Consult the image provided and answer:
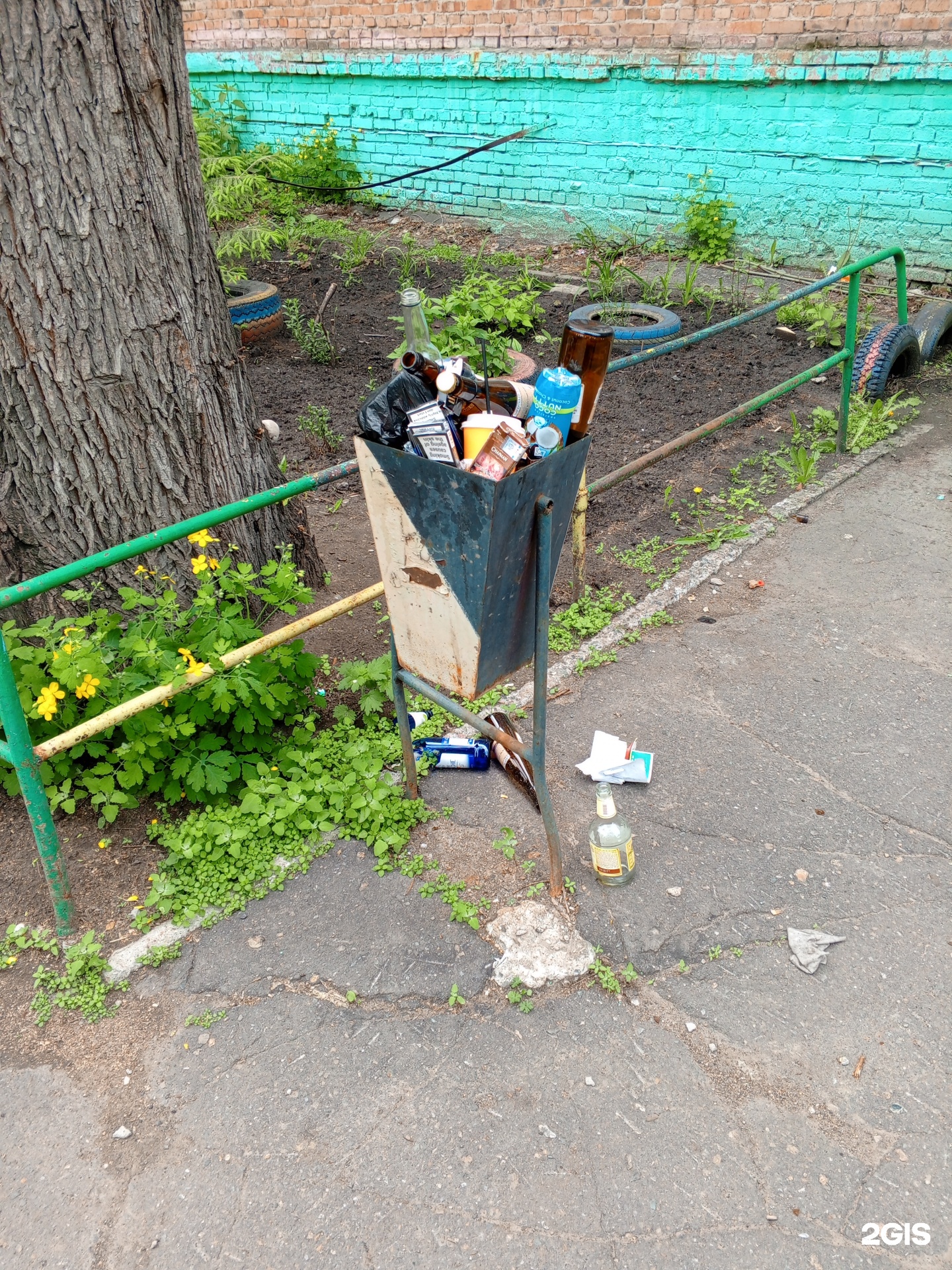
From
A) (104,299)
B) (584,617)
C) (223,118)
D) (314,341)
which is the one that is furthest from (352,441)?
(223,118)

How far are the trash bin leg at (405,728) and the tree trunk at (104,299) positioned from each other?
0.95 metres

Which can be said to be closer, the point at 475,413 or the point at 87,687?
the point at 475,413

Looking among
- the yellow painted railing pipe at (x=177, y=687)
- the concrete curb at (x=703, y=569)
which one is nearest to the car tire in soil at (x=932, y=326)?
the concrete curb at (x=703, y=569)

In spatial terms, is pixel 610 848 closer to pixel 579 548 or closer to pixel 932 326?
pixel 579 548

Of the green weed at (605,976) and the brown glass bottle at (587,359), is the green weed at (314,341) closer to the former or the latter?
the brown glass bottle at (587,359)

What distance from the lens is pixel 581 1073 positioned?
86.9 inches

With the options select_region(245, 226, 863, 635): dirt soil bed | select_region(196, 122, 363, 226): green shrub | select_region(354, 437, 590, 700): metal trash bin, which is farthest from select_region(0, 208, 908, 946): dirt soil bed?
select_region(196, 122, 363, 226): green shrub

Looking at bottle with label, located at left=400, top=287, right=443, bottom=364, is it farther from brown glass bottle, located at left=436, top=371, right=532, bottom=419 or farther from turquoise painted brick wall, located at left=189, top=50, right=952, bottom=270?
turquoise painted brick wall, located at left=189, top=50, right=952, bottom=270

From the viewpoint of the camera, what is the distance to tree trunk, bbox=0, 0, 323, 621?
8.50 feet

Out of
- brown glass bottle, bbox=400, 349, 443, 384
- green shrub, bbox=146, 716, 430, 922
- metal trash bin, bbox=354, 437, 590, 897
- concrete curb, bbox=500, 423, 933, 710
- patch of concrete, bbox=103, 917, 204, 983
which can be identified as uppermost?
brown glass bottle, bbox=400, 349, 443, 384

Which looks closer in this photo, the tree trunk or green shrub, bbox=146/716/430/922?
the tree trunk

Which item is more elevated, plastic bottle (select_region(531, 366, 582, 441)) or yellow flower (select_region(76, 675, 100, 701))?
plastic bottle (select_region(531, 366, 582, 441))

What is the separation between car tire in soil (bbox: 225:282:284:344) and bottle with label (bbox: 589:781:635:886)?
201 inches

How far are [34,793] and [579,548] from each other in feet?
7.45
